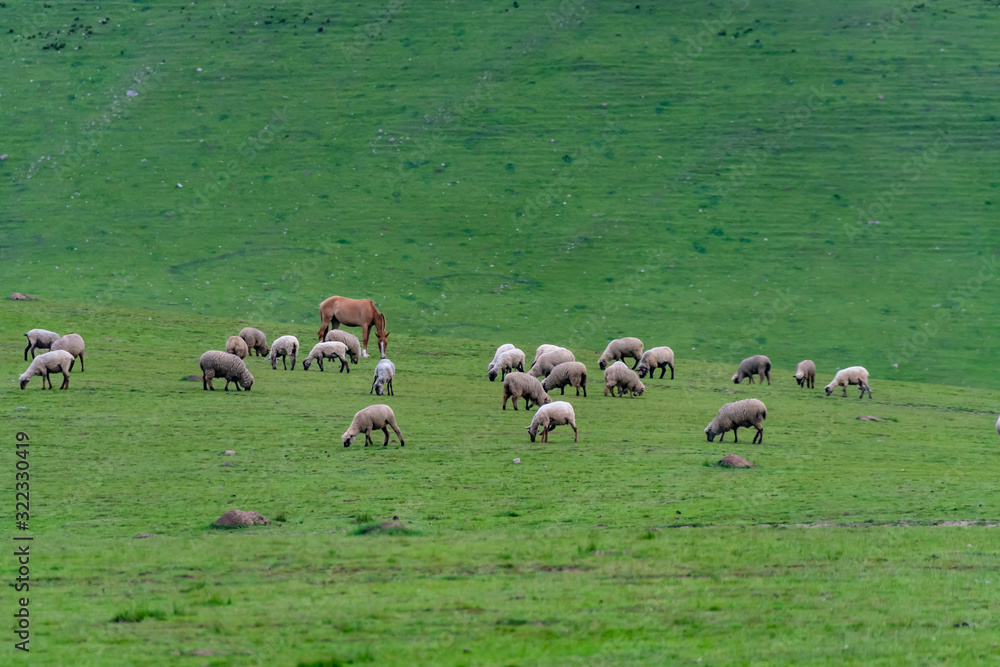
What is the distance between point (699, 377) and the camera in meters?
42.2

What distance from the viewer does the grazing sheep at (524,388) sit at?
2989 cm

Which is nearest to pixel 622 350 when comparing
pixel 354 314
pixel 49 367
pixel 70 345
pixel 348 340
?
pixel 348 340

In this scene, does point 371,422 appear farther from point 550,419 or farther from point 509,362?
point 509,362

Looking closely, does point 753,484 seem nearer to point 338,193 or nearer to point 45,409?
point 45,409

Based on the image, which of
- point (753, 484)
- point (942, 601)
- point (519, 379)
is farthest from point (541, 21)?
point (942, 601)

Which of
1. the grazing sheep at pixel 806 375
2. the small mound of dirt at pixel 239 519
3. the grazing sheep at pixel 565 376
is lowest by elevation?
the small mound of dirt at pixel 239 519

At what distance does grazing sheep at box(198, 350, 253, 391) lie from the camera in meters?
32.0

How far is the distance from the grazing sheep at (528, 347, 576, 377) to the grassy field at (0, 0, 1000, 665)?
1.70m

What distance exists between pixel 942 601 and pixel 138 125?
75.8 metres

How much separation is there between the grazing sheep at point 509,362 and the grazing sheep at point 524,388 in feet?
19.7

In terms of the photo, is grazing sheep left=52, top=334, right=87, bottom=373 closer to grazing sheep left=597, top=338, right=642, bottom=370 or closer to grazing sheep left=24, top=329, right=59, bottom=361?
grazing sheep left=24, top=329, right=59, bottom=361

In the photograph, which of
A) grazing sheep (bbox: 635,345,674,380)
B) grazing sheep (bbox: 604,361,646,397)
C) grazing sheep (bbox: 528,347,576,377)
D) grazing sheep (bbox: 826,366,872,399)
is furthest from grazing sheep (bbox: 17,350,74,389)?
grazing sheep (bbox: 826,366,872,399)
